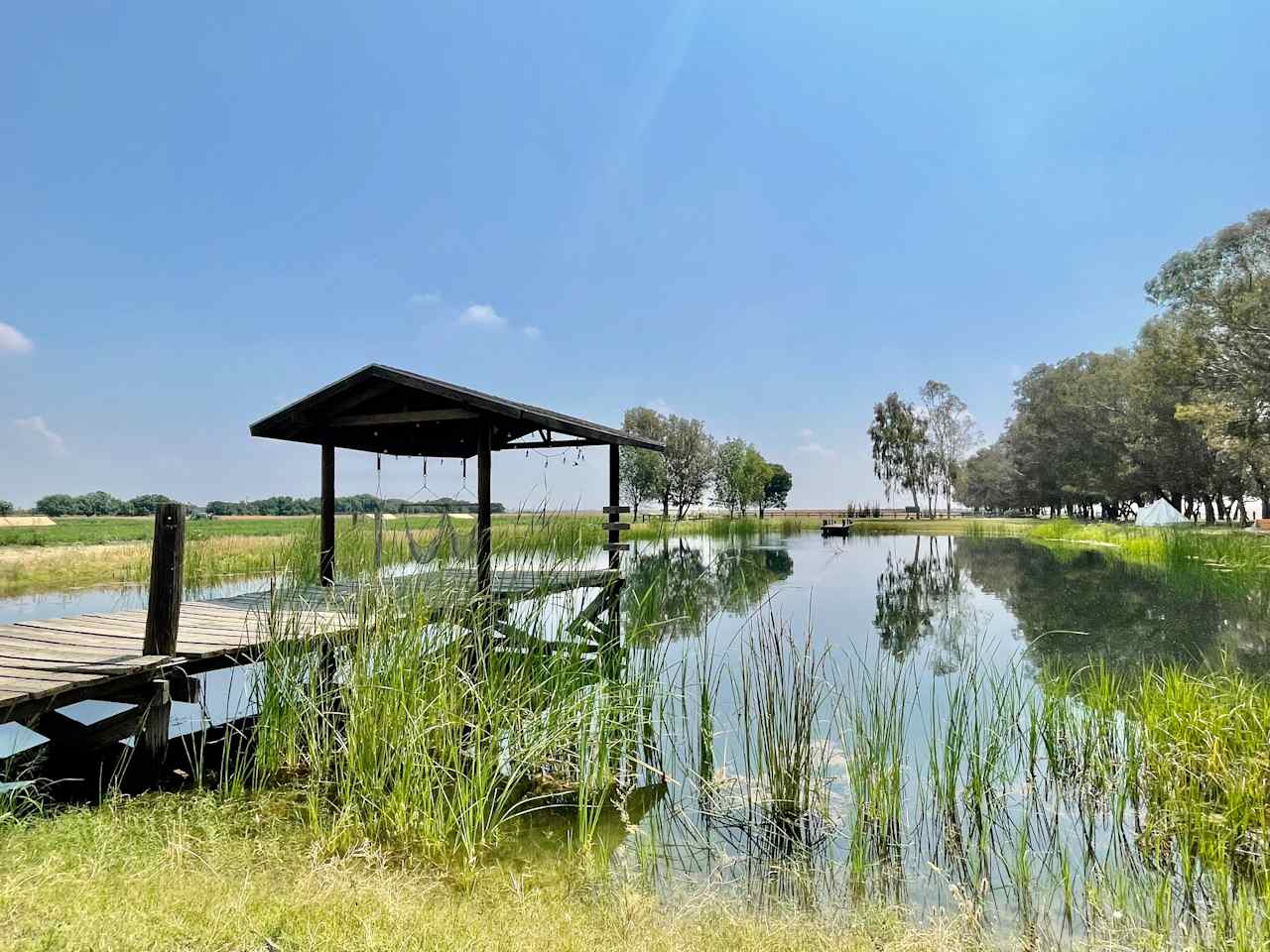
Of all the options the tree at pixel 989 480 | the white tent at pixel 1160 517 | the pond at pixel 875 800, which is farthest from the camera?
the tree at pixel 989 480

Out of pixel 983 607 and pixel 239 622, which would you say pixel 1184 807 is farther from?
pixel 983 607

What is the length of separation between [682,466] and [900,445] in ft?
60.8

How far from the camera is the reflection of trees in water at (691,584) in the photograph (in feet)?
19.2

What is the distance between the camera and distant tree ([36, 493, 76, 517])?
2141 inches

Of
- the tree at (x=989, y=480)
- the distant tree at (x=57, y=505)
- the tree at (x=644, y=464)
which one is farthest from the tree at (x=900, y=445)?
the distant tree at (x=57, y=505)

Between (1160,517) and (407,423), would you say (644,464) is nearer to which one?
(1160,517)

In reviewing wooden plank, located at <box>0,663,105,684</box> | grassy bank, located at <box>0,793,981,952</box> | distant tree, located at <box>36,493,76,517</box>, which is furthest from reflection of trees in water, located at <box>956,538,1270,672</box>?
distant tree, located at <box>36,493,76,517</box>

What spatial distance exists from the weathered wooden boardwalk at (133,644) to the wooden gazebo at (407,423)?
1303 millimetres

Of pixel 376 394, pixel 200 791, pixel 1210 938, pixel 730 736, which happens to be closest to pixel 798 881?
pixel 1210 938

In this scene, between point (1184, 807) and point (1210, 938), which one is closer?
point (1210, 938)

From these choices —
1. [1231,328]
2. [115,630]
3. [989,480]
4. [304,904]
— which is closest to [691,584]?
[304,904]

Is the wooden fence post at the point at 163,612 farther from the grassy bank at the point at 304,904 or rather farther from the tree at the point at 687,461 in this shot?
the tree at the point at 687,461

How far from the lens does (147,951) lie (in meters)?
2.33

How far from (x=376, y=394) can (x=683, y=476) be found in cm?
4089
